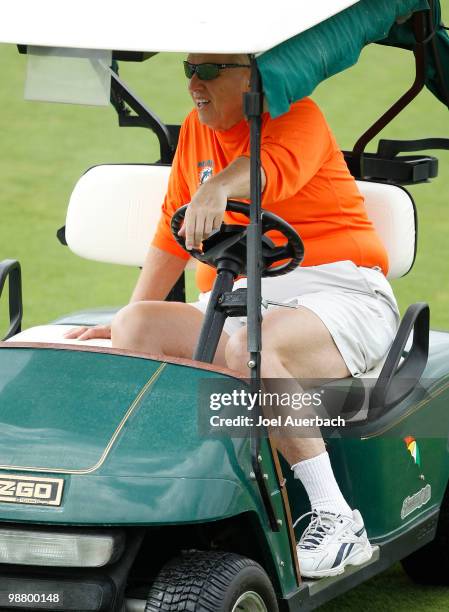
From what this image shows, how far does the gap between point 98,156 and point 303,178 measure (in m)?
5.71

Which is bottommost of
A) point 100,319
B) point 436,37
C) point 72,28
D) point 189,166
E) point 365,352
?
point 100,319

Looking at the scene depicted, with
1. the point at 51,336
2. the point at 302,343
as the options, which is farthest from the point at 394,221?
the point at 51,336

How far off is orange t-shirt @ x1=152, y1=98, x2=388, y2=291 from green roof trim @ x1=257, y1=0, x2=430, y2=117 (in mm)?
274

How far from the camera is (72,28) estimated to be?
3012 millimetres

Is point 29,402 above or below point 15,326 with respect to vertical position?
above

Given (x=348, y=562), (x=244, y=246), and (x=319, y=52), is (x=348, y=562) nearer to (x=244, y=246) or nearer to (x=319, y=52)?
(x=244, y=246)

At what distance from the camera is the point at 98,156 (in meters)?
9.17

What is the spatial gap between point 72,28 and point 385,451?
1.40m

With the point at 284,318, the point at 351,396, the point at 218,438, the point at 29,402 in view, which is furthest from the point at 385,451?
the point at 29,402

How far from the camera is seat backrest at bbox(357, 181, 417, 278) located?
4.21 metres

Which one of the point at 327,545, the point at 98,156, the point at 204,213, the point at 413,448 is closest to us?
the point at 204,213

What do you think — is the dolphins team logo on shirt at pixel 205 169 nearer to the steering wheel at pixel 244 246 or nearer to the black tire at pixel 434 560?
the steering wheel at pixel 244 246

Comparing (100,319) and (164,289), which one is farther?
(100,319)

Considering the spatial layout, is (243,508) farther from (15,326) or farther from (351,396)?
(15,326)
